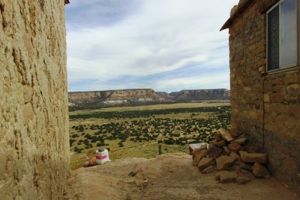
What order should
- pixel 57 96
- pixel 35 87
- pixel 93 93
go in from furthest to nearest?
pixel 93 93
pixel 57 96
pixel 35 87

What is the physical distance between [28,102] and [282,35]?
17.2 ft

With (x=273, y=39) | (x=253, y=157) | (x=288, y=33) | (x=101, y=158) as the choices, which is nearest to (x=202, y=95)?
(x=101, y=158)

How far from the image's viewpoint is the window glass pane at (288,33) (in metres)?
5.77

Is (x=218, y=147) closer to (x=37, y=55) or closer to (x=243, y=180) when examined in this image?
(x=243, y=180)

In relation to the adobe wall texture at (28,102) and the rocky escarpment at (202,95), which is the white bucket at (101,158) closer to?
the adobe wall texture at (28,102)

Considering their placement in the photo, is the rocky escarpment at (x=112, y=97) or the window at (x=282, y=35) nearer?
the window at (x=282, y=35)

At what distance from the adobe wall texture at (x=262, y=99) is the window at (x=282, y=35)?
7.6 inches

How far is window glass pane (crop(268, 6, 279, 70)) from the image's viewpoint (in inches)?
261

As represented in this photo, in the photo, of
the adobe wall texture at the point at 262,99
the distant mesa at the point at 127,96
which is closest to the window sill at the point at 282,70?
the adobe wall texture at the point at 262,99

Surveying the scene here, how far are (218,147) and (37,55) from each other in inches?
247

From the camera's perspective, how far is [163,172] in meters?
8.56

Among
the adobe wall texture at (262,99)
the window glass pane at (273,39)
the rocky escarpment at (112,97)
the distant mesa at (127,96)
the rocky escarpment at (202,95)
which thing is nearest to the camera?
the adobe wall texture at (262,99)

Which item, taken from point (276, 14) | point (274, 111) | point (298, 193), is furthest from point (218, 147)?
point (276, 14)

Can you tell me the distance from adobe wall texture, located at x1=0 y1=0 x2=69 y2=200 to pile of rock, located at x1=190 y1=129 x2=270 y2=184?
13.6 feet
